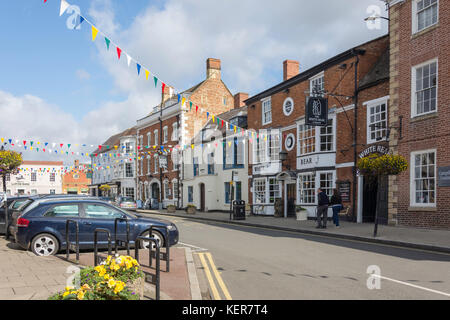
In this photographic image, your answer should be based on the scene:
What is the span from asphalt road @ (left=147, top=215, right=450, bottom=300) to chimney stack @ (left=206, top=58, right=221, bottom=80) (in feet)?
104

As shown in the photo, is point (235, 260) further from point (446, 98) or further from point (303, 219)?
point (303, 219)

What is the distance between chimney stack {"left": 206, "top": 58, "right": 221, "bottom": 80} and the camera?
42.4 m

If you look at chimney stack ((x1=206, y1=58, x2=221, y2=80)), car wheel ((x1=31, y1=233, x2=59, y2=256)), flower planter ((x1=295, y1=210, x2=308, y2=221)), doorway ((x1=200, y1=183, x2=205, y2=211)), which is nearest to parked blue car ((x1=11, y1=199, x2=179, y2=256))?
car wheel ((x1=31, y1=233, x2=59, y2=256))

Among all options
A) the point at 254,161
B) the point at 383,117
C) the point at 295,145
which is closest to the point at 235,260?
the point at 383,117

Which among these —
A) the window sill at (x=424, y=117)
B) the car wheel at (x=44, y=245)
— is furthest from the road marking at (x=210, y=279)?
the window sill at (x=424, y=117)

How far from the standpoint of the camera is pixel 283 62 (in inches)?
1135

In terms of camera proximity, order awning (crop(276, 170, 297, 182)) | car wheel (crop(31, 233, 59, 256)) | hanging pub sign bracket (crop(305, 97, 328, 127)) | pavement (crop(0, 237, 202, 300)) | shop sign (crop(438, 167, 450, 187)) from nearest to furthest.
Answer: pavement (crop(0, 237, 202, 300)) < car wheel (crop(31, 233, 59, 256)) < shop sign (crop(438, 167, 450, 187)) < hanging pub sign bracket (crop(305, 97, 328, 127)) < awning (crop(276, 170, 297, 182))

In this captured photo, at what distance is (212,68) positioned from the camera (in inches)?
1673

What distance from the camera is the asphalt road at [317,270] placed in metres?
6.40

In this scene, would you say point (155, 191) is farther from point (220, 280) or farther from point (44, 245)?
point (220, 280)

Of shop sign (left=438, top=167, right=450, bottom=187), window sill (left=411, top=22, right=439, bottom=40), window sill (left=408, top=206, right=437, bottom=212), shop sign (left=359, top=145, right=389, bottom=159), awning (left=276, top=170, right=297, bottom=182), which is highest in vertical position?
window sill (left=411, top=22, right=439, bottom=40)

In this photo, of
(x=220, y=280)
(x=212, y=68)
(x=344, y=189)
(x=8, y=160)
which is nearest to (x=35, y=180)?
(x=212, y=68)

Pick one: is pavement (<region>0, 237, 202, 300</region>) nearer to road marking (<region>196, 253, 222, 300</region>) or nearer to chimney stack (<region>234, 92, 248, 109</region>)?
road marking (<region>196, 253, 222, 300</region>)

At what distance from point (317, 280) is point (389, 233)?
26.6 ft
